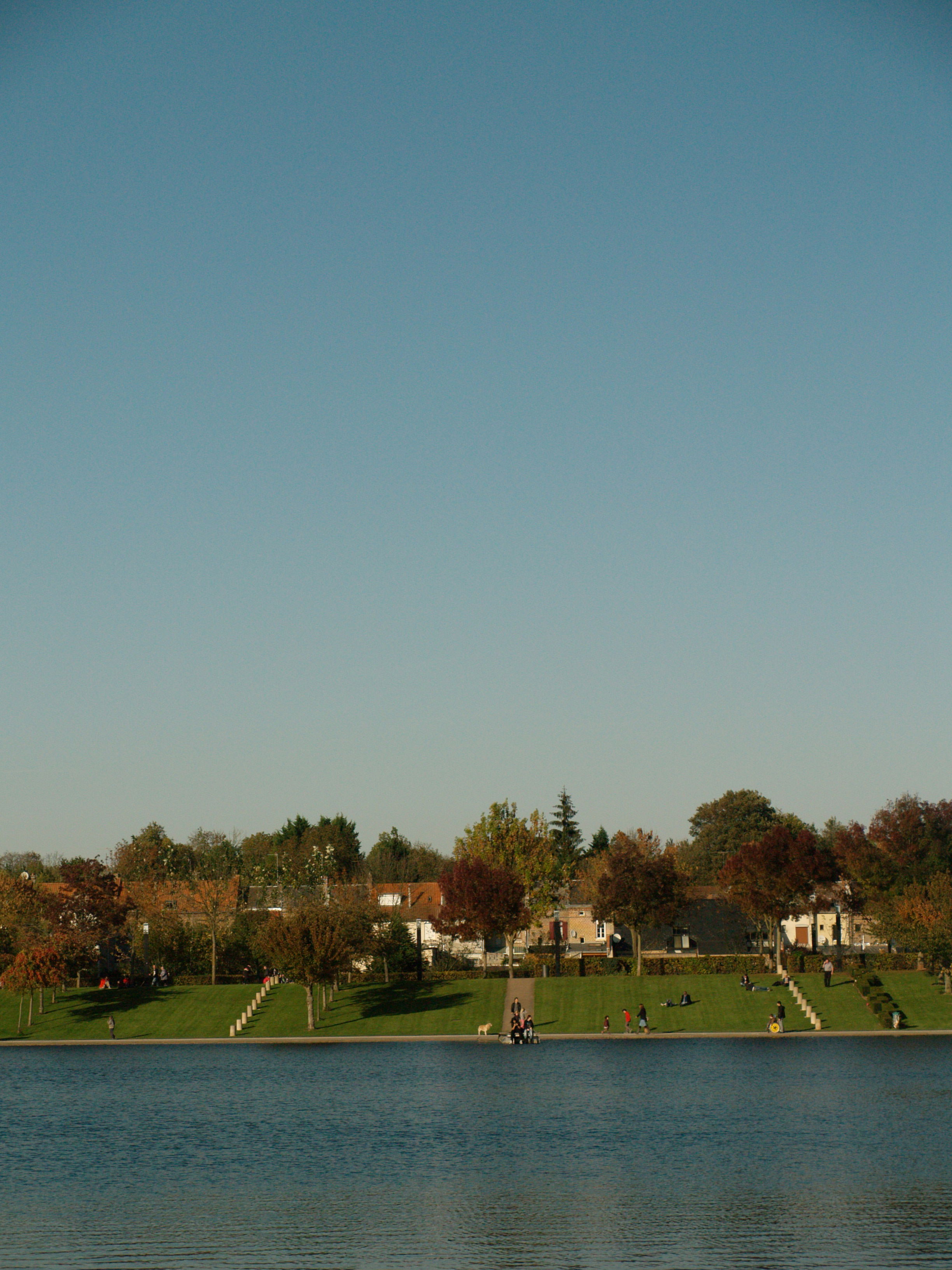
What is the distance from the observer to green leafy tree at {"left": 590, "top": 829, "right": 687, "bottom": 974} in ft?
285

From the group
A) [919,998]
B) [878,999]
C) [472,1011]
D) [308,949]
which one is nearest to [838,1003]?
[878,999]

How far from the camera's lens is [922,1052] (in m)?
56.8

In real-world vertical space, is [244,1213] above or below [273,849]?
below

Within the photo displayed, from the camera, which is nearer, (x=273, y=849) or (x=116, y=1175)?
(x=116, y=1175)

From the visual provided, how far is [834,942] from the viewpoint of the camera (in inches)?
4889

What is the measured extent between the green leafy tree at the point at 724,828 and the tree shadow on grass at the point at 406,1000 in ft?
259

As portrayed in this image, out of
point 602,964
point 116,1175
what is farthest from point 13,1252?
point 602,964

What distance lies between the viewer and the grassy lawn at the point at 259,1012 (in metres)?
73.2

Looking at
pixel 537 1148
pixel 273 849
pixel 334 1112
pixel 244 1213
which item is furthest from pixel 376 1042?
pixel 273 849

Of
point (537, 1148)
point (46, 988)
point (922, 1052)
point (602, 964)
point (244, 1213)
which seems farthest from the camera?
point (602, 964)

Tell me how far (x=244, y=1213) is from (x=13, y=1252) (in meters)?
5.01

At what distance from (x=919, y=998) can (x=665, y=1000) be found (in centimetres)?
1402

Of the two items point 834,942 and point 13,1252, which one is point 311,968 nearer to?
point 13,1252

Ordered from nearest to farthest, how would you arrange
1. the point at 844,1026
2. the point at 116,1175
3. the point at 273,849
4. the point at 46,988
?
the point at 116,1175, the point at 844,1026, the point at 46,988, the point at 273,849
